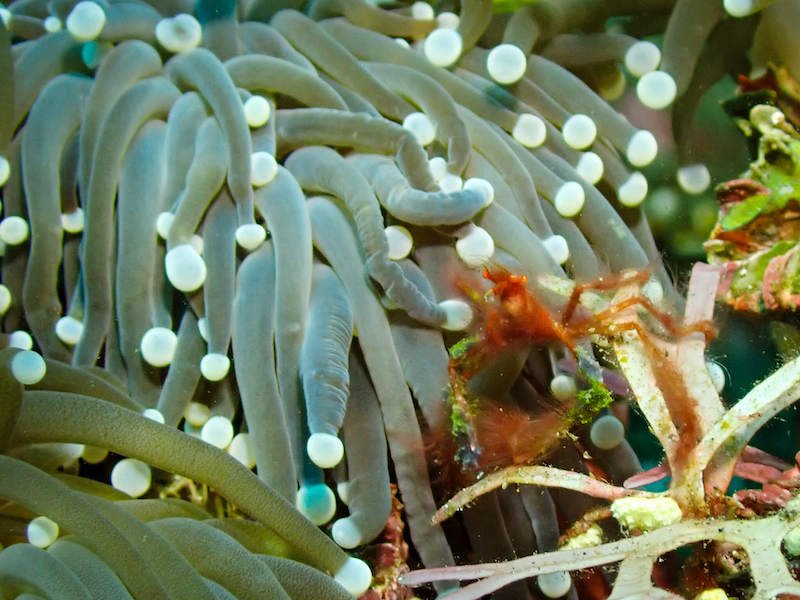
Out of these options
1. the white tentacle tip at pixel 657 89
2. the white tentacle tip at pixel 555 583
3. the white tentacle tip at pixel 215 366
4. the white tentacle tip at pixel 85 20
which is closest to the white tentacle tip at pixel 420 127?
the white tentacle tip at pixel 657 89

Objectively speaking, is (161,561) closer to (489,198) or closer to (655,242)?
(489,198)

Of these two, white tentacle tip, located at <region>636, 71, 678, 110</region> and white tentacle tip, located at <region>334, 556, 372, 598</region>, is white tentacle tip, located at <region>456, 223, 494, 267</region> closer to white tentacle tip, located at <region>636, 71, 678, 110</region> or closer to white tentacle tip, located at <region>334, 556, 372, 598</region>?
white tentacle tip, located at <region>636, 71, 678, 110</region>

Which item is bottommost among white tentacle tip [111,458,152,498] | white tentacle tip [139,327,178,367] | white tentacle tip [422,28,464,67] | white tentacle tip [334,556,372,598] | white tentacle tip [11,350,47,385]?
white tentacle tip [334,556,372,598]

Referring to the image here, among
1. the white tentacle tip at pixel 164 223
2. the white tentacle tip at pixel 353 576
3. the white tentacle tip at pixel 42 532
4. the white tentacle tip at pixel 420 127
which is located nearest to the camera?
the white tentacle tip at pixel 42 532

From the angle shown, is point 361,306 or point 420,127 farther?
point 420,127

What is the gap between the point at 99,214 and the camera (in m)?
2.21

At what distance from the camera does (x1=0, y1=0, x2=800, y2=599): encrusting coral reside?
1697 millimetres

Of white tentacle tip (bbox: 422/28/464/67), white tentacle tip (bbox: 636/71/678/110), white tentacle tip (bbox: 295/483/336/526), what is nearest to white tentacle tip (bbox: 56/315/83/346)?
white tentacle tip (bbox: 295/483/336/526)

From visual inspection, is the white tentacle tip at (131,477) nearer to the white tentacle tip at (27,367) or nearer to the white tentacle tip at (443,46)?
the white tentacle tip at (27,367)

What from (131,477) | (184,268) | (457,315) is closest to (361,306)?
(457,315)

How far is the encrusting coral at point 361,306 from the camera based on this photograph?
5.57 feet

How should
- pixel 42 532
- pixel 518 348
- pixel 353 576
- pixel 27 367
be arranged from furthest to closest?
pixel 518 348 → pixel 353 576 → pixel 27 367 → pixel 42 532

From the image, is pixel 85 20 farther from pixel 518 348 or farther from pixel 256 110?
pixel 518 348

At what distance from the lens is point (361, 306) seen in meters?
2.06
